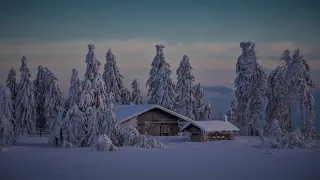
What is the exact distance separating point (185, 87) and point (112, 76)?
474 inches

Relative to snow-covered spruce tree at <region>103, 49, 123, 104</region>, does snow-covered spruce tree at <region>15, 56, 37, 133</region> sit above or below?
below

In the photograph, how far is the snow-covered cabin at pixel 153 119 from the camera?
48719 millimetres

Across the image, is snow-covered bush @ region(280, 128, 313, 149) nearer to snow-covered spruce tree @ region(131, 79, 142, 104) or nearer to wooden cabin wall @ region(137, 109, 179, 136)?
wooden cabin wall @ region(137, 109, 179, 136)

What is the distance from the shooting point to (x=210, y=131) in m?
42.1

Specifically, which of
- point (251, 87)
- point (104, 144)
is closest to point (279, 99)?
point (251, 87)

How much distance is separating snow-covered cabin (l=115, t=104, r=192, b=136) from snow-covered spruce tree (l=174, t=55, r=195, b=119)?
442 inches

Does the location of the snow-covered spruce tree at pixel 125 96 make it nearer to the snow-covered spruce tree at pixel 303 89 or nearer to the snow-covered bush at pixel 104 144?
the snow-covered spruce tree at pixel 303 89

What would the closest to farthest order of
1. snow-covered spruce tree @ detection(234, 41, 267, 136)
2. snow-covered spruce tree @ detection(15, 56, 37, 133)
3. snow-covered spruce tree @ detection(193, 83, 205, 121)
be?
snow-covered spruce tree @ detection(234, 41, 267, 136) < snow-covered spruce tree @ detection(15, 56, 37, 133) < snow-covered spruce tree @ detection(193, 83, 205, 121)

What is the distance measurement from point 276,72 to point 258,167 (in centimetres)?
2876

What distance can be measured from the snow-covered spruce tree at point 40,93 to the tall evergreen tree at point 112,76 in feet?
36.1

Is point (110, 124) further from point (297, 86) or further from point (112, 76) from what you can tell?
point (112, 76)

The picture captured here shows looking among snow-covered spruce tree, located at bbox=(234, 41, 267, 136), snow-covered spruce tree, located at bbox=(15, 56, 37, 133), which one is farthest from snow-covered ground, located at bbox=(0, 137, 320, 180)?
snow-covered spruce tree, located at bbox=(15, 56, 37, 133)

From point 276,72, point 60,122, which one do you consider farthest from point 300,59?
point 60,122

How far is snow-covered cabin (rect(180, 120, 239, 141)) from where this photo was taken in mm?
42406
